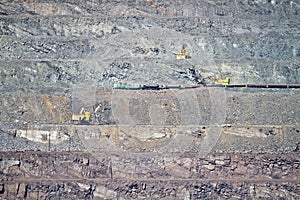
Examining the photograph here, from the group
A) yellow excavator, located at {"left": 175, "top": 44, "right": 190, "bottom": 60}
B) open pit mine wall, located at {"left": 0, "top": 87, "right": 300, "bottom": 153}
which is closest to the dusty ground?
open pit mine wall, located at {"left": 0, "top": 87, "right": 300, "bottom": 153}

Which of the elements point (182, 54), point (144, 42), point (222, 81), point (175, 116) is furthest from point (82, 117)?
point (222, 81)

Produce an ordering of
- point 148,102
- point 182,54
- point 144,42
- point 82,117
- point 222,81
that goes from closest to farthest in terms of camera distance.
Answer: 1. point 82,117
2. point 148,102
3. point 222,81
4. point 182,54
5. point 144,42

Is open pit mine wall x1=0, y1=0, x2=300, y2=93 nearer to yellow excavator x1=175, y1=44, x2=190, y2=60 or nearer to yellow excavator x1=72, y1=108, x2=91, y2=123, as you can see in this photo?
yellow excavator x1=175, y1=44, x2=190, y2=60

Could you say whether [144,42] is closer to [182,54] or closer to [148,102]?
[182,54]

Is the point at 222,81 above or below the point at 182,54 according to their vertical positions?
below

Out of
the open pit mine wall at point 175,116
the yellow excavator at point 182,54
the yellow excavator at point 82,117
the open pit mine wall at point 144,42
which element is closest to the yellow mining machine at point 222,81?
the open pit mine wall at point 144,42

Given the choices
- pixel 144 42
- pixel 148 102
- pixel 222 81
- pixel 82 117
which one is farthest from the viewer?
pixel 144 42
